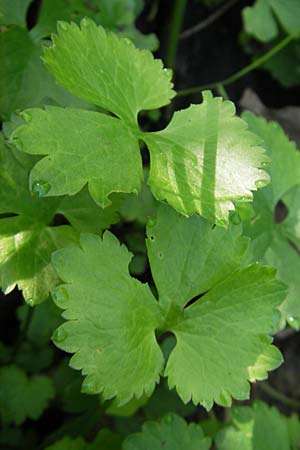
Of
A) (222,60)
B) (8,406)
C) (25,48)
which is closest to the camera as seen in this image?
(25,48)

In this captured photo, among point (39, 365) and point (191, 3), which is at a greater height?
point (191, 3)

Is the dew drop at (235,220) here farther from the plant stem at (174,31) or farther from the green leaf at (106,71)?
the plant stem at (174,31)

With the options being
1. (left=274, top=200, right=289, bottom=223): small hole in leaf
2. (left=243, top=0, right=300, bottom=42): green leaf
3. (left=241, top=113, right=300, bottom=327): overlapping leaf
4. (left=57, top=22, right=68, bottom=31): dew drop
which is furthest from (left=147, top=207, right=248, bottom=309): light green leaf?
(left=243, top=0, right=300, bottom=42): green leaf

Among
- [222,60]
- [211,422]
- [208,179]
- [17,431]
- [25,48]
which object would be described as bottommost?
[17,431]

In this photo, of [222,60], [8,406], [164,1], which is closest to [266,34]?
[222,60]

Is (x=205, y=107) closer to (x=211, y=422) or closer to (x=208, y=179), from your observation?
(x=208, y=179)

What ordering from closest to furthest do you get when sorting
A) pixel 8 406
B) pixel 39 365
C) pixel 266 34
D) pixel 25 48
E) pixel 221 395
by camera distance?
pixel 221 395 < pixel 25 48 < pixel 8 406 < pixel 39 365 < pixel 266 34
